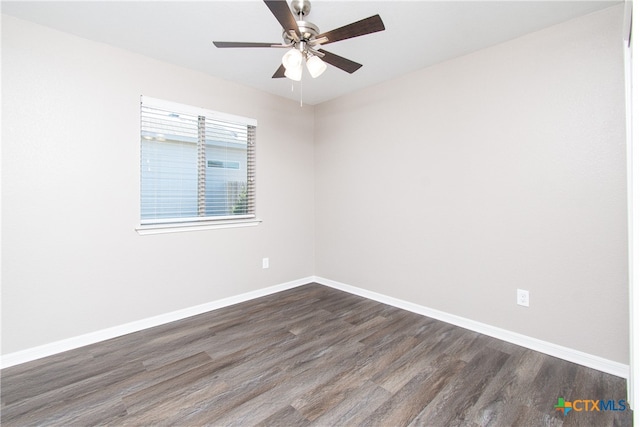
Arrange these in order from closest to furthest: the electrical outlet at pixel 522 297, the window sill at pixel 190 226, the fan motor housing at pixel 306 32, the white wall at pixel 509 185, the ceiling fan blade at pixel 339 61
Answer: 1. the fan motor housing at pixel 306 32
2. the ceiling fan blade at pixel 339 61
3. the white wall at pixel 509 185
4. the electrical outlet at pixel 522 297
5. the window sill at pixel 190 226

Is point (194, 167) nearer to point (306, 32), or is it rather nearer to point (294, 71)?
point (294, 71)

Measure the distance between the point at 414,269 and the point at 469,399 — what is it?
4.70ft

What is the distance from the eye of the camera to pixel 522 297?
7.80ft

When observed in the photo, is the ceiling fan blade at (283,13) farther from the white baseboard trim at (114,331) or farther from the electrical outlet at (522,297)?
the white baseboard trim at (114,331)

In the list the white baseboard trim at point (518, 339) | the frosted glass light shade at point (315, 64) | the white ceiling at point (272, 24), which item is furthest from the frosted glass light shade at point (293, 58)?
the white baseboard trim at point (518, 339)

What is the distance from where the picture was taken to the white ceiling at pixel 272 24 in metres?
1.97

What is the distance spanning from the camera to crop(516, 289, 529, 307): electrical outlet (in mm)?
2355

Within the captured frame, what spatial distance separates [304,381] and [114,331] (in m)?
1.79

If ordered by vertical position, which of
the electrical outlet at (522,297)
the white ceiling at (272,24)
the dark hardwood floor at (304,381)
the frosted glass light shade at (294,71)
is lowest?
the dark hardwood floor at (304,381)

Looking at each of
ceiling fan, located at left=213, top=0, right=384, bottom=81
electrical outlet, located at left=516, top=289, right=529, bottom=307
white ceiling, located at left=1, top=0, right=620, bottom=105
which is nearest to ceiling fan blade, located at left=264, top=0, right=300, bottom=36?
ceiling fan, located at left=213, top=0, right=384, bottom=81

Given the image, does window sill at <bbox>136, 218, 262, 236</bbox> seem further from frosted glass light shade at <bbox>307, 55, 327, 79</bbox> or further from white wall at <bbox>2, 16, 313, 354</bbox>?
frosted glass light shade at <bbox>307, 55, 327, 79</bbox>

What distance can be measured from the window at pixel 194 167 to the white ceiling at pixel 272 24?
0.55 metres

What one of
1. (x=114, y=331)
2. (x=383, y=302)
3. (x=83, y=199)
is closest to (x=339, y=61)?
(x=83, y=199)

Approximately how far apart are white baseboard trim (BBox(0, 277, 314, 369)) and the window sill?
804mm
